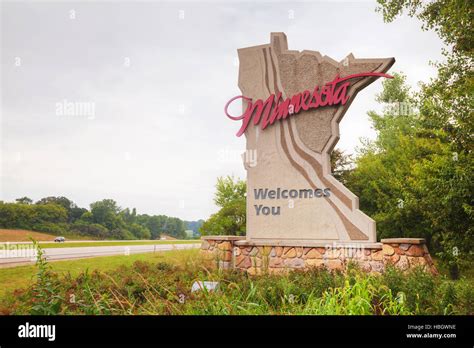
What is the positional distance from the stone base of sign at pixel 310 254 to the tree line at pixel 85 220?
747cm

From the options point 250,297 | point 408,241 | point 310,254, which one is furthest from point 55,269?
point 408,241

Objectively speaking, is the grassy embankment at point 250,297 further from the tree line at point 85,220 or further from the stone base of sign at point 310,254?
the tree line at point 85,220

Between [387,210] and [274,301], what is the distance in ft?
49.8

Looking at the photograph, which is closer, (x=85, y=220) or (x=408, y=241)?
(x=408, y=241)

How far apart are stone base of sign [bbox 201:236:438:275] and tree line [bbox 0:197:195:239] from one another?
7465 millimetres

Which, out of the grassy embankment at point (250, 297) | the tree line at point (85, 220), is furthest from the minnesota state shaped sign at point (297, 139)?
the tree line at point (85, 220)

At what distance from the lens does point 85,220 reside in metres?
18.5

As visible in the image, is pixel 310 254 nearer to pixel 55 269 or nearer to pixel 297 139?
pixel 297 139

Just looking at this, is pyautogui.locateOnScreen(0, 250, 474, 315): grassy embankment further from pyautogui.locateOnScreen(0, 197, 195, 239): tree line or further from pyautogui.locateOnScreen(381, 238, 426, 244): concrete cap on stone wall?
pyautogui.locateOnScreen(0, 197, 195, 239): tree line

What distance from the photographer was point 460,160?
36.9ft

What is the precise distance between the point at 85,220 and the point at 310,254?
11842mm

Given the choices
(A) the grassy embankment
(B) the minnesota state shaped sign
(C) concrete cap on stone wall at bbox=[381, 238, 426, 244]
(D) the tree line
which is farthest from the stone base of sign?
(D) the tree line
